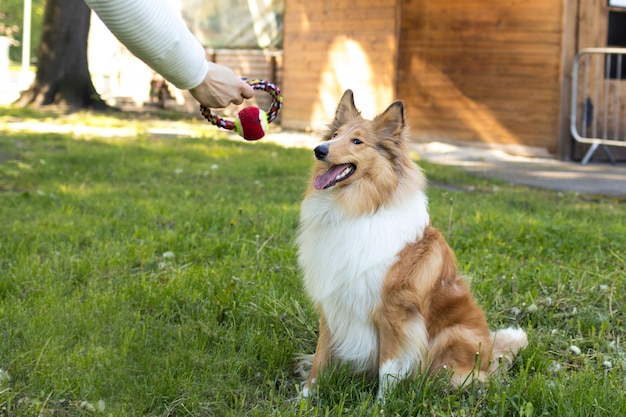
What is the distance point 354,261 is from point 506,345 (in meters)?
A: 0.97

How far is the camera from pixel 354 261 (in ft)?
11.1

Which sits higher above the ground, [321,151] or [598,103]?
[598,103]

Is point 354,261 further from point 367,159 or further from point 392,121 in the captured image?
point 392,121

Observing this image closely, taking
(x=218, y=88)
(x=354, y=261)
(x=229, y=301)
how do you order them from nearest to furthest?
(x=218, y=88) → (x=354, y=261) → (x=229, y=301)

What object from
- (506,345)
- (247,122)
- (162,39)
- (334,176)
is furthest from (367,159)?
(162,39)

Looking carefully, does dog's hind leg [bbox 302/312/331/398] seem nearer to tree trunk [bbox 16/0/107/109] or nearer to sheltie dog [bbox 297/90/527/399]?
sheltie dog [bbox 297/90/527/399]

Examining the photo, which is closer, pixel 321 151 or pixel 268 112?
pixel 321 151

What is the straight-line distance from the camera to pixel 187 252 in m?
5.39

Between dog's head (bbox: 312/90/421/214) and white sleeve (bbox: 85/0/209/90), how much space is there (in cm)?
118

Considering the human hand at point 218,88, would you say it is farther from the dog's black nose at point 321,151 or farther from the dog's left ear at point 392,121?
the dog's left ear at point 392,121

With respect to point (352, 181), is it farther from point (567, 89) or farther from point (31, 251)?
point (567, 89)

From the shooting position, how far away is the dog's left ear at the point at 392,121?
11.5 feet

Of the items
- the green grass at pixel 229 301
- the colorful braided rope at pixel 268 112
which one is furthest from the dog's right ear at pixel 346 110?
the green grass at pixel 229 301

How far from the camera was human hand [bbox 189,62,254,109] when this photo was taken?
2.56 meters
